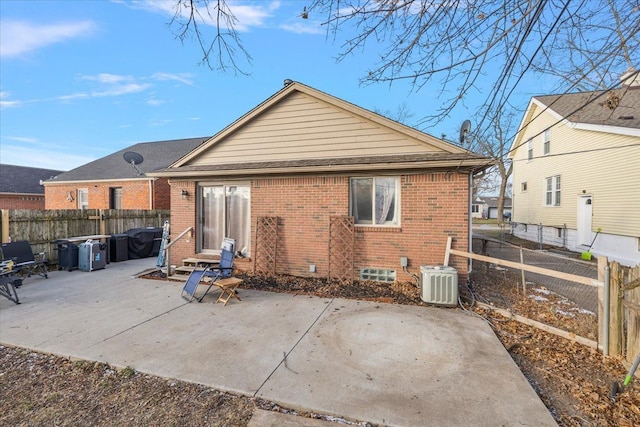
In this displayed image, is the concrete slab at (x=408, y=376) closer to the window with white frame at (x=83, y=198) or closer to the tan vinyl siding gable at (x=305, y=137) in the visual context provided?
the tan vinyl siding gable at (x=305, y=137)

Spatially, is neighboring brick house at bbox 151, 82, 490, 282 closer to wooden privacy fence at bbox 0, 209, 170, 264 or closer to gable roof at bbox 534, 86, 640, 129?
wooden privacy fence at bbox 0, 209, 170, 264

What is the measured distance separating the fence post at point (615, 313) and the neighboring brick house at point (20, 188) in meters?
30.4

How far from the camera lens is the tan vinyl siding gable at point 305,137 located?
275 inches

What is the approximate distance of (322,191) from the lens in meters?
7.16

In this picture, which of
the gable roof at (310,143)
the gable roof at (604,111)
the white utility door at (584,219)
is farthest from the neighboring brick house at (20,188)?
the white utility door at (584,219)

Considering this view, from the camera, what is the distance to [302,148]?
25.0 ft

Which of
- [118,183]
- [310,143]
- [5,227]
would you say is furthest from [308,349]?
[118,183]

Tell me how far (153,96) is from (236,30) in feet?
26.7

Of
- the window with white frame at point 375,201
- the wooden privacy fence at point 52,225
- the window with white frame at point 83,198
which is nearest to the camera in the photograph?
the window with white frame at point 375,201

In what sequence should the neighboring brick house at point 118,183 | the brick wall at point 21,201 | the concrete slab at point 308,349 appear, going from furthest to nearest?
the brick wall at point 21,201
the neighboring brick house at point 118,183
the concrete slab at point 308,349

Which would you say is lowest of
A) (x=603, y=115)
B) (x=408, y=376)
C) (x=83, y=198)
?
(x=408, y=376)

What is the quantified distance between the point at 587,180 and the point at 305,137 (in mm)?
13335

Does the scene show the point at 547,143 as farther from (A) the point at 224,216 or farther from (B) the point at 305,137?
(A) the point at 224,216

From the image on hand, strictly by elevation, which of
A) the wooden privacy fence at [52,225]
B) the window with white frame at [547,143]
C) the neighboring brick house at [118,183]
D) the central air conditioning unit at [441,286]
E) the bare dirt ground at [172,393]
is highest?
the window with white frame at [547,143]
